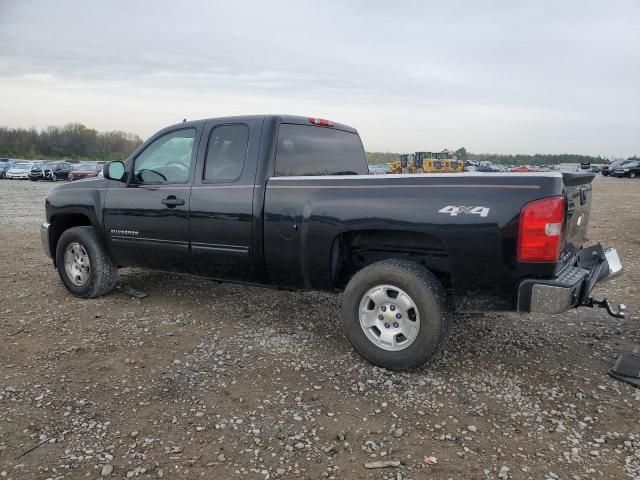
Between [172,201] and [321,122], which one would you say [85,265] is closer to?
[172,201]

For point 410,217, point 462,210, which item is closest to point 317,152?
point 410,217

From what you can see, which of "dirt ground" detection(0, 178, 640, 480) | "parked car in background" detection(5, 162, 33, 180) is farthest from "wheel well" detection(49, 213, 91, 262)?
"parked car in background" detection(5, 162, 33, 180)

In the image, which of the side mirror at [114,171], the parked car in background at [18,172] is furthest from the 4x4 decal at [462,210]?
the parked car in background at [18,172]

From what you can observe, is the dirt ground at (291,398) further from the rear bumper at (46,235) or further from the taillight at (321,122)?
the taillight at (321,122)

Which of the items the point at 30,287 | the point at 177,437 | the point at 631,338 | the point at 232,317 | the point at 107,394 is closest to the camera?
the point at 177,437

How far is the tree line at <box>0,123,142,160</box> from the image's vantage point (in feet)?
230

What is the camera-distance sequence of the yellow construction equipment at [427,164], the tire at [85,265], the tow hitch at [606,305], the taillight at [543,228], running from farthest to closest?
the yellow construction equipment at [427,164] → the tire at [85,265] → the tow hitch at [606,305] → the taillight at [543,228]

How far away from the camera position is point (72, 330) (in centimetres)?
448

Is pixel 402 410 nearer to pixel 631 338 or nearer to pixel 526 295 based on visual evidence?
pixel 526 295

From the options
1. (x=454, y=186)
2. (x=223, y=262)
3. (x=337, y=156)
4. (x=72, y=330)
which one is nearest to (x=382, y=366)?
(x=454, y=186)

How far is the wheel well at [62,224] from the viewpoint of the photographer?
5.62 m

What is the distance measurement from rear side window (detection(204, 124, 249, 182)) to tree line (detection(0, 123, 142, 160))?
70230 millimetres

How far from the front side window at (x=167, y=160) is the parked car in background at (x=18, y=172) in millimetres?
33626

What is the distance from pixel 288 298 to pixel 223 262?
1249 mm
